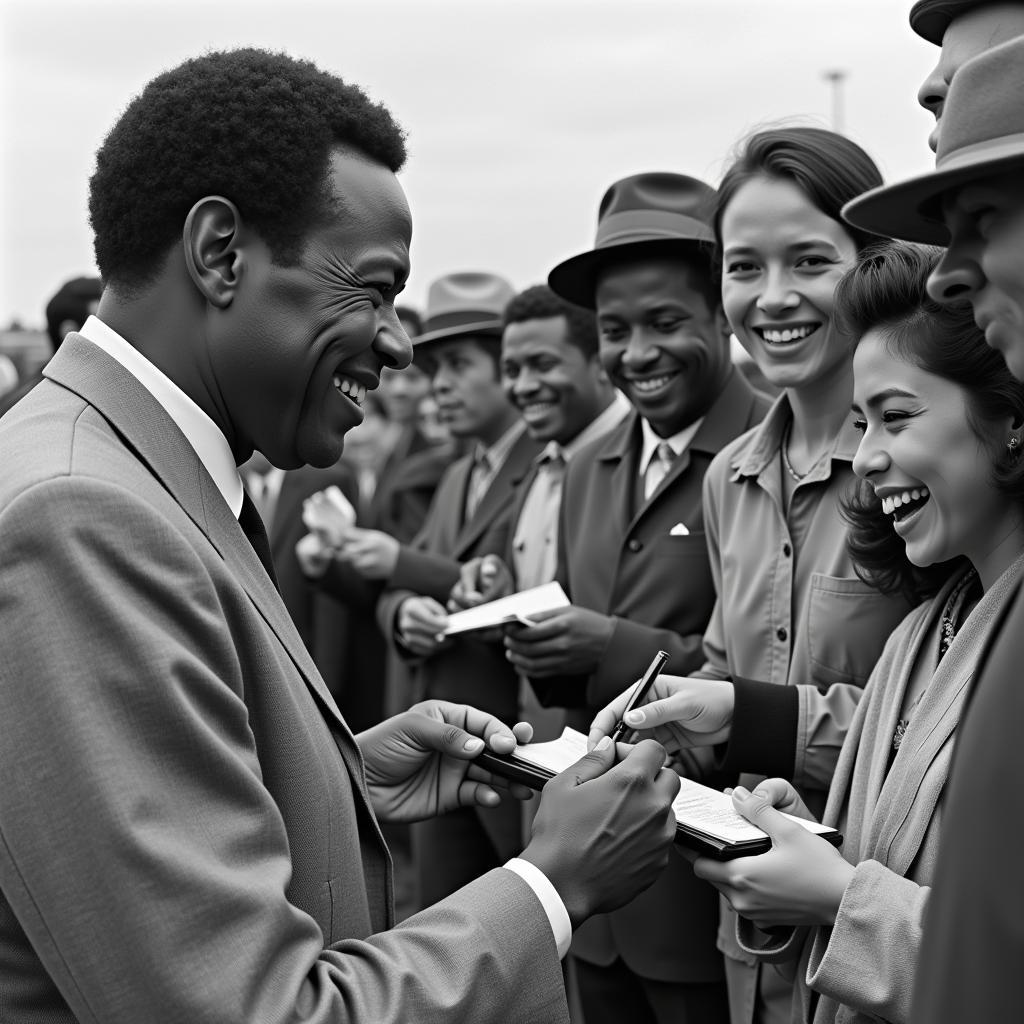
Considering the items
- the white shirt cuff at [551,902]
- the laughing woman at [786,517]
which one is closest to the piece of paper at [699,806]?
the laughing woman at [786,517]

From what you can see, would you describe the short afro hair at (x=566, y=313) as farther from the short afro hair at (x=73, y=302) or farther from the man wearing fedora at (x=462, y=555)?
the short afro hair at (x=73, y=302)

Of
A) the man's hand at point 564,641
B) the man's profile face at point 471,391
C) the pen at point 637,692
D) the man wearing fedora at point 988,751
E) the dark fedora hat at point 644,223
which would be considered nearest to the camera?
the man wearing fedora at point 988,751

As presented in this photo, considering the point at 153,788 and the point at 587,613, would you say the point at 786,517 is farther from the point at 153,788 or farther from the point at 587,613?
the point at 153,788

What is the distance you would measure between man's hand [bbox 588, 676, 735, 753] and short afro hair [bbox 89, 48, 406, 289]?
→ 141 centimetres

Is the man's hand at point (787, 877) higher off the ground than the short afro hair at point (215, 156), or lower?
lower

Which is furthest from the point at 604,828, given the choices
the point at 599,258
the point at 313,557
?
the point at 313,557

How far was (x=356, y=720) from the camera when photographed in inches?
277

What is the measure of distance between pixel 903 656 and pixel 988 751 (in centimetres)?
143

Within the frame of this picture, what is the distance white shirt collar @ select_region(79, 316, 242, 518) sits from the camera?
185 cm

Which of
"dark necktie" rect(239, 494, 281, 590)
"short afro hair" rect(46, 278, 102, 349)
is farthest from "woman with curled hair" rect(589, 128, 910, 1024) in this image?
"short afro hair" rect(46, 278, 102, 349)

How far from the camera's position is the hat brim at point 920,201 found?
1360 mm

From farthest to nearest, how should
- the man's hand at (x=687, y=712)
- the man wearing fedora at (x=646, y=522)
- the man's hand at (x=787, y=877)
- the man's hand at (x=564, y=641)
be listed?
1. the man's hand at (x=564, y=641)
2. the man wearing fedora at (x=646, y=522)
3. the man's hand at (x=687, y=712)
4. the man's hand at (x=787, y=877)

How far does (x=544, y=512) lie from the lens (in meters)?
5.12

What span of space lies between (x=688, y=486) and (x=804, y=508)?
78cm
